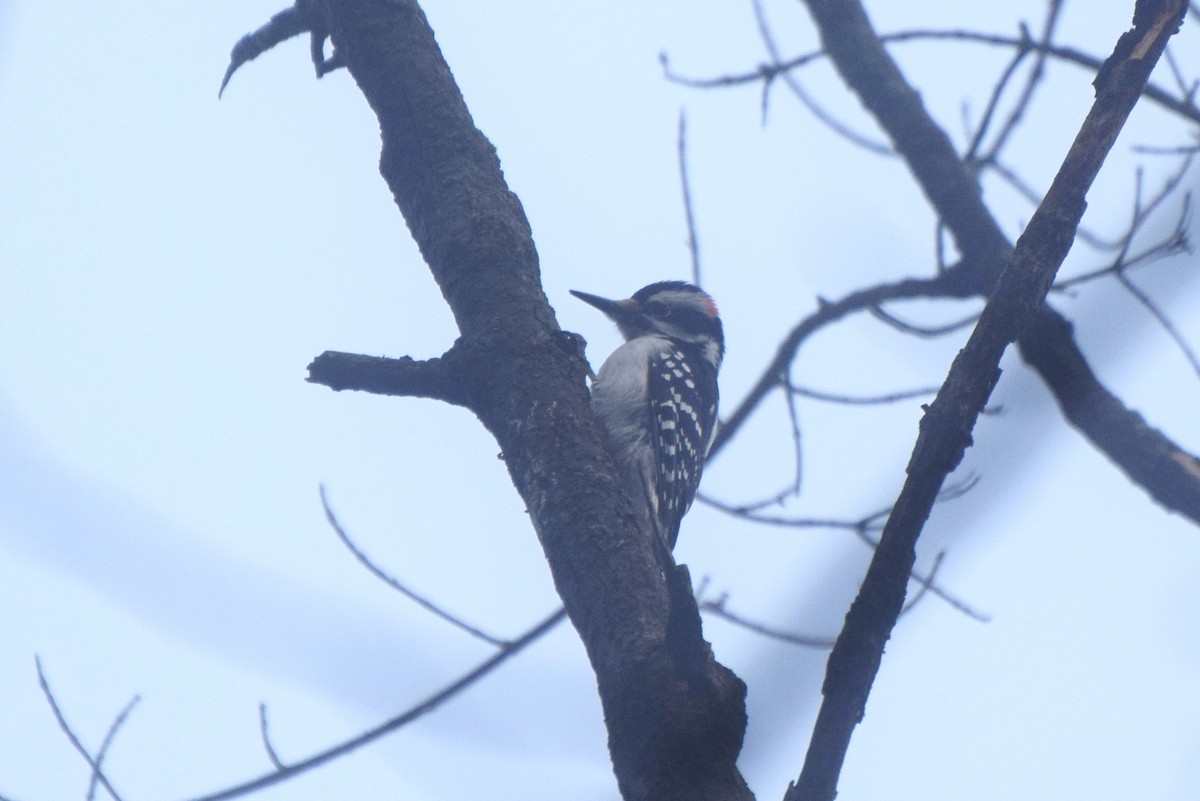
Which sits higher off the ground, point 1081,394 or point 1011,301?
point 1081,394

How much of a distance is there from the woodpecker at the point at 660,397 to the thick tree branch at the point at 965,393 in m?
2.58

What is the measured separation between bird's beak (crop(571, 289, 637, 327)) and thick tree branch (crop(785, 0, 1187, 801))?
4383mm

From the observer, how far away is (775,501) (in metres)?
4.93

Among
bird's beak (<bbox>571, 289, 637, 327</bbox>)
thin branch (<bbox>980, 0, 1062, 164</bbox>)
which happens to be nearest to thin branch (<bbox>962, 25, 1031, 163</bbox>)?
thin branch (<bbox>980, 0, 1062, 164</bbox>)

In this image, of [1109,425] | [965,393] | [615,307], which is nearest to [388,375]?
[965,393]

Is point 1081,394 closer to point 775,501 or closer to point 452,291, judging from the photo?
point 775,501

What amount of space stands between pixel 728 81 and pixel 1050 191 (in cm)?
348

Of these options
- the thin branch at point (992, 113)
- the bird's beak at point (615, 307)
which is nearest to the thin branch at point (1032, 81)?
the thin branch at point (992, 113)

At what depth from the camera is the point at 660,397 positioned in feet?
17.7

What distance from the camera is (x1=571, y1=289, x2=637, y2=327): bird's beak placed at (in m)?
6.47

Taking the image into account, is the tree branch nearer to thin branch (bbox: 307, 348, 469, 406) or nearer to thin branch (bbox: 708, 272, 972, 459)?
thin branch (bbox: 307, 348, 469, 406)

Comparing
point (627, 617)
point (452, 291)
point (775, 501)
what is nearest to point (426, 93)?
point (452, 291)

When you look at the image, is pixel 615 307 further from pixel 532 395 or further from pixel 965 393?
pixel 965 393

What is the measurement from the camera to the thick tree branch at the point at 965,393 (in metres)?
1.71
